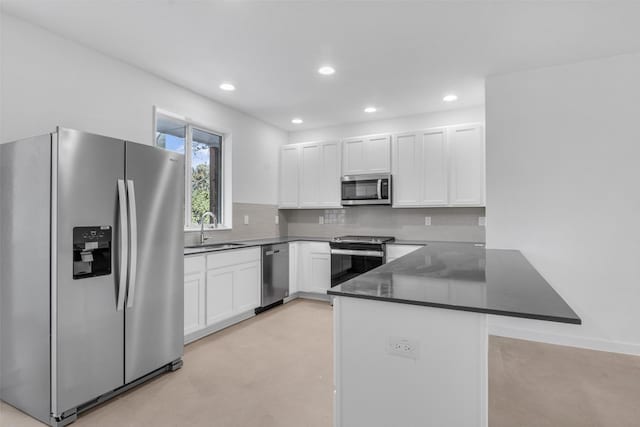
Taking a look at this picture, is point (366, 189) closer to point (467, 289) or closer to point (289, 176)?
point (289, 176)

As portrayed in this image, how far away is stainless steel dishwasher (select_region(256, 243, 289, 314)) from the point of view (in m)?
4.16

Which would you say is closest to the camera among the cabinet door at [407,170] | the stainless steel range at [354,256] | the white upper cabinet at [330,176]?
the stainless steel range at [354,256]

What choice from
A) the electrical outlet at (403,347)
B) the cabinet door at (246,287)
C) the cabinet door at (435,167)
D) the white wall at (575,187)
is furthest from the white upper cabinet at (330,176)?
the electrical outlet at (403,347)

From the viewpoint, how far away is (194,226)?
394cm

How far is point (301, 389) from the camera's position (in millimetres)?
2375

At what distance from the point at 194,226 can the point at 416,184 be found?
285 cm

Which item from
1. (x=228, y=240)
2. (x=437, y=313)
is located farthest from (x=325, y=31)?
(x=228, y=240)

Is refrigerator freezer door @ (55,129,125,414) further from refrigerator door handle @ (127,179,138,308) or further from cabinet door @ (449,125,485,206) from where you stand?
cabinet door @ (449,125,485,206)

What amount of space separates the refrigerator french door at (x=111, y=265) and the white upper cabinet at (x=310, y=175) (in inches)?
104

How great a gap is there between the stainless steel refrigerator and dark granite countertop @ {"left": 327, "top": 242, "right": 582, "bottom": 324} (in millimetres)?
1614

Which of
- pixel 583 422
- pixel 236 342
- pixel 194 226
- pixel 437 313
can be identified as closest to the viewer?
pixel 437 313

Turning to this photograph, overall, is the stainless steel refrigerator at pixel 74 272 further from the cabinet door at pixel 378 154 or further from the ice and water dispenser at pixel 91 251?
the cabinet door at pixel 378 154

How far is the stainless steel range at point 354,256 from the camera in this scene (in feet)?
13.9

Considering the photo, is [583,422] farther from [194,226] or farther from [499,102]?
[194,226]
